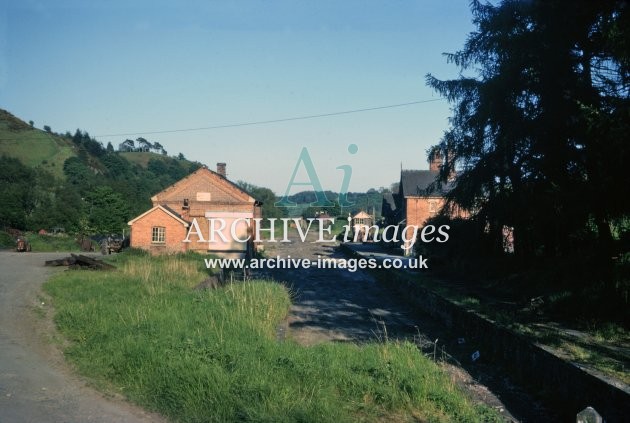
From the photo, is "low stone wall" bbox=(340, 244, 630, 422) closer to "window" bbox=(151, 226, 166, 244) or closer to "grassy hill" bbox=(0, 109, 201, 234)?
"window" bbox=(151, 226, 166, 244)

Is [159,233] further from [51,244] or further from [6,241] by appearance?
[6,241]

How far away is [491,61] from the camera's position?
16.5m

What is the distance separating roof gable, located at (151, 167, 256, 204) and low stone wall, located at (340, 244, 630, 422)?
2452 cm

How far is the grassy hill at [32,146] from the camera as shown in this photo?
84812 millimetres

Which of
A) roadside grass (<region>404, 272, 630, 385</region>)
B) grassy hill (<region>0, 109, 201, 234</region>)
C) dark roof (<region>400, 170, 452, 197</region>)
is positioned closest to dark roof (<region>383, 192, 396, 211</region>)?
dark roof (<region>400, 170, 452, 197</region>)

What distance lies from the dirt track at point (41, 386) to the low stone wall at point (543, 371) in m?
5.32

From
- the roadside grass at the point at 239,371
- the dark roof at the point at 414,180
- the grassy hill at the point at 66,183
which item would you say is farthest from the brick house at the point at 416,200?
the grassy hill at the point at 66,183

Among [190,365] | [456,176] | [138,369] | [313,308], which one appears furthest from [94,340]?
[456,176]

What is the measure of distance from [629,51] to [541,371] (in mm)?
5970

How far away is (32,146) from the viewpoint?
90.5m

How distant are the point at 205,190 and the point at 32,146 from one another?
70.8 m

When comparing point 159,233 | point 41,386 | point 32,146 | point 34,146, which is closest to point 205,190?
point 159,233

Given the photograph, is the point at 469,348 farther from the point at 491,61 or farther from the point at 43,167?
the point at 43,167

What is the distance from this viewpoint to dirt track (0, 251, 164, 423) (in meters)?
5.40
